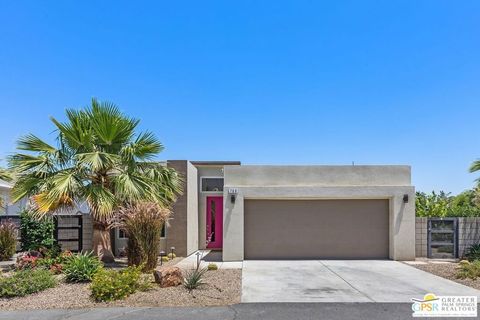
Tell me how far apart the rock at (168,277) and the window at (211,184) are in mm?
9466

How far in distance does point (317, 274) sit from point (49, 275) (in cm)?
708

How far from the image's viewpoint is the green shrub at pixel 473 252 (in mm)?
13886

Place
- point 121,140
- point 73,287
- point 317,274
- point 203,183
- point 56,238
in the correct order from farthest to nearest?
point 203,183 < point 56,238 < point 121,140 < point 317,274 < point 73,287

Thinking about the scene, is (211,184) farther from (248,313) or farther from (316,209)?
(248,313)

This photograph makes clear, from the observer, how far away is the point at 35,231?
14.5 meters

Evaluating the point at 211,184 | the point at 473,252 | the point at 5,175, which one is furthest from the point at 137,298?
the point at 473,252

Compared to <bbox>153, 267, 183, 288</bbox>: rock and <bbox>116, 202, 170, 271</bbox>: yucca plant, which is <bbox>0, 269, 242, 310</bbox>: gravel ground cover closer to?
<bbox>153, 267, 183, 288</bbox>: rock

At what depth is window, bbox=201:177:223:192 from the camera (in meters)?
19.0

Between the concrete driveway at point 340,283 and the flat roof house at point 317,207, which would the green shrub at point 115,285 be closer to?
the concrete driveway at point 340,283

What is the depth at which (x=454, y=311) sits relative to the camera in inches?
302

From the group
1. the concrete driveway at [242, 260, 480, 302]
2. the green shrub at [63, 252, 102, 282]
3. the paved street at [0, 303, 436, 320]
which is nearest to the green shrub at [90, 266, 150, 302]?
the paved street at [0, 303, 436, 320]

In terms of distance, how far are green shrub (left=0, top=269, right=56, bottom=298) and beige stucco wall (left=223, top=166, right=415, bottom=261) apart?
652 centimetres

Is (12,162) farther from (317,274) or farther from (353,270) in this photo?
(353,270)

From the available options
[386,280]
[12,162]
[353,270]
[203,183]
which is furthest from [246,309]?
[203,183]
